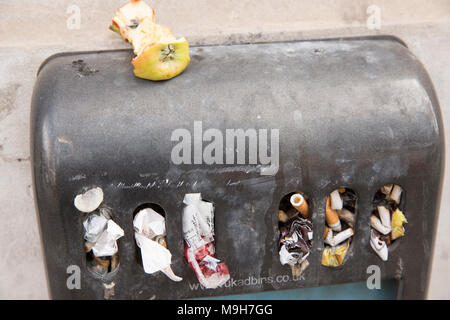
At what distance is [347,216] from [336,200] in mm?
87

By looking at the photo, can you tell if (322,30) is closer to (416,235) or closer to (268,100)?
(268,100)

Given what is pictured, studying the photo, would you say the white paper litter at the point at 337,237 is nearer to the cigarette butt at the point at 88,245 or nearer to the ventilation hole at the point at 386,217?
the ventilation hole at the point at 386,217

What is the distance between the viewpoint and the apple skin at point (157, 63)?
1.47 meters

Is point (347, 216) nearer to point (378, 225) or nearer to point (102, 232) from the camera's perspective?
point (378, 225)

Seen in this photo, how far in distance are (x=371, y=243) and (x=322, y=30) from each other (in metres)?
0.81

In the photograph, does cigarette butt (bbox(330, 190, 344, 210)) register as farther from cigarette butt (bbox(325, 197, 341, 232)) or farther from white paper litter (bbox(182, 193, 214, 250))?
white paper litter (bbox(182, 193, 214, 250))

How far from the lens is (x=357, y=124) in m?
1.48

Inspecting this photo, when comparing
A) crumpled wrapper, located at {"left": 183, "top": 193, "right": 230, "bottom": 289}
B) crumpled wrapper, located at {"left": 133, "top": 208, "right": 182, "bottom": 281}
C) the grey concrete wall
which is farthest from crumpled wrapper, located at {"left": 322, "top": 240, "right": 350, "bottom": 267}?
the grey concrete wall

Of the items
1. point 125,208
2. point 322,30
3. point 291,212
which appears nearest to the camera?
point 125,208

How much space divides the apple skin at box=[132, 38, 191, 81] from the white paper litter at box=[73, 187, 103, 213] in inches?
14.0

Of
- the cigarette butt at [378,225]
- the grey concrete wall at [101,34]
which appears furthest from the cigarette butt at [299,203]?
the grey concrete wall at [101,34]

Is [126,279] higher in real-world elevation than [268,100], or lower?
lower
